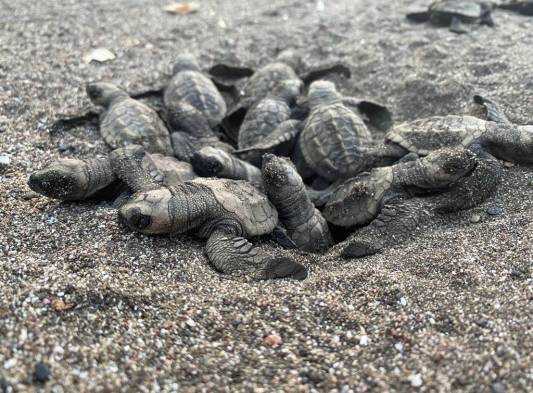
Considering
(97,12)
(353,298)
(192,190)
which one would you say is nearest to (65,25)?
(97,12)

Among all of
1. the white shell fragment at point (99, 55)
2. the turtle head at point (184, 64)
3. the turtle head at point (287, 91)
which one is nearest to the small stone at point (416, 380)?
the turtle head at point (287, 91)

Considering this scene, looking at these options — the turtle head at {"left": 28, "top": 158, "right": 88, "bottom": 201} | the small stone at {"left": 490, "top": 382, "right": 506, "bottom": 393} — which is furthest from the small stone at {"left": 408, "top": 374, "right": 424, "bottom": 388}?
the turtle head at {"left": 28, "top": 158, "right": 88, "bottom": 201}

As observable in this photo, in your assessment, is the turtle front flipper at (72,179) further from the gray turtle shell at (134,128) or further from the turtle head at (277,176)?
the turtle head at (277,176)

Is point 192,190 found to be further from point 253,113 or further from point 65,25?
point 65,25

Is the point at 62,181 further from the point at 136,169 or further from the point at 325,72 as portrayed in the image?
the point at 325,72

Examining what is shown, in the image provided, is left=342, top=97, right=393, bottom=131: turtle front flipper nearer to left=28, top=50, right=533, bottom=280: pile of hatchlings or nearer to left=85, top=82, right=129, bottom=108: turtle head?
left=28, top=50, right=533, bottom=280: pile of hatchlings

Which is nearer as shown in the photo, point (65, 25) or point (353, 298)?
point (353, 298)
